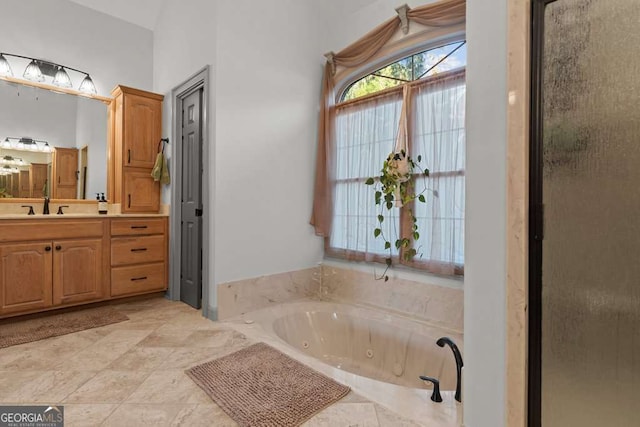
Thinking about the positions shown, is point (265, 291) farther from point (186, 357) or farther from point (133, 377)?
point (133, 377)

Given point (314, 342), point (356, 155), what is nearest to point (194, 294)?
point (314, 342)

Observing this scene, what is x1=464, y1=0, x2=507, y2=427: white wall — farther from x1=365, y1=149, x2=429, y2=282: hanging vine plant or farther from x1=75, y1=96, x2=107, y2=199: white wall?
x1=75, y1=96, x2=107, y2=199: white wall

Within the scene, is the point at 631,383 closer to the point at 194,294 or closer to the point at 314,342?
the point at 314,342

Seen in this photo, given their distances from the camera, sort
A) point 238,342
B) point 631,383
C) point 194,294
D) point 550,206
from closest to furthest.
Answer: point 631,383, point 550,206, point 238,342, point 194,294

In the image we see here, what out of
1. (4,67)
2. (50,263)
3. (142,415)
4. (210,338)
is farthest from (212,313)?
(4,67)

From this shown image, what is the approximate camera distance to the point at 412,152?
254 cm

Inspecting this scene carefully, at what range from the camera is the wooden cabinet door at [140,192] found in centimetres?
322

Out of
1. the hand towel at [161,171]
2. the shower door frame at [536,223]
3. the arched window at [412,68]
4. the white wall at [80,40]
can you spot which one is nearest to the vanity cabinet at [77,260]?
the hand towel at [161,171]

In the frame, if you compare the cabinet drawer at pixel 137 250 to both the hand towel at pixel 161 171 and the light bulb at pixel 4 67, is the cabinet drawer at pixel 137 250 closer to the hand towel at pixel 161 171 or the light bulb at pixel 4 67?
the hand towel at pixel 161 171

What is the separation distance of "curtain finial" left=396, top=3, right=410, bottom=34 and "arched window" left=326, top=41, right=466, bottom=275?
24cm

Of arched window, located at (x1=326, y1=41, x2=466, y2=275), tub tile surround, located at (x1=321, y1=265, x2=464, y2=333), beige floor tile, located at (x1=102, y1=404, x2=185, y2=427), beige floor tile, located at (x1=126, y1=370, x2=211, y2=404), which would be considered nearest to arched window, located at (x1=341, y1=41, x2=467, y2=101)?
arched window, located at (x1=326, y1=41, x2=466, y2=275)

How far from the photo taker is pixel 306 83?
3.18 m

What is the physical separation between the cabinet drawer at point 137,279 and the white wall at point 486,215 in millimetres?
2988

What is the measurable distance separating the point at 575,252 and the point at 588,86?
496mm
